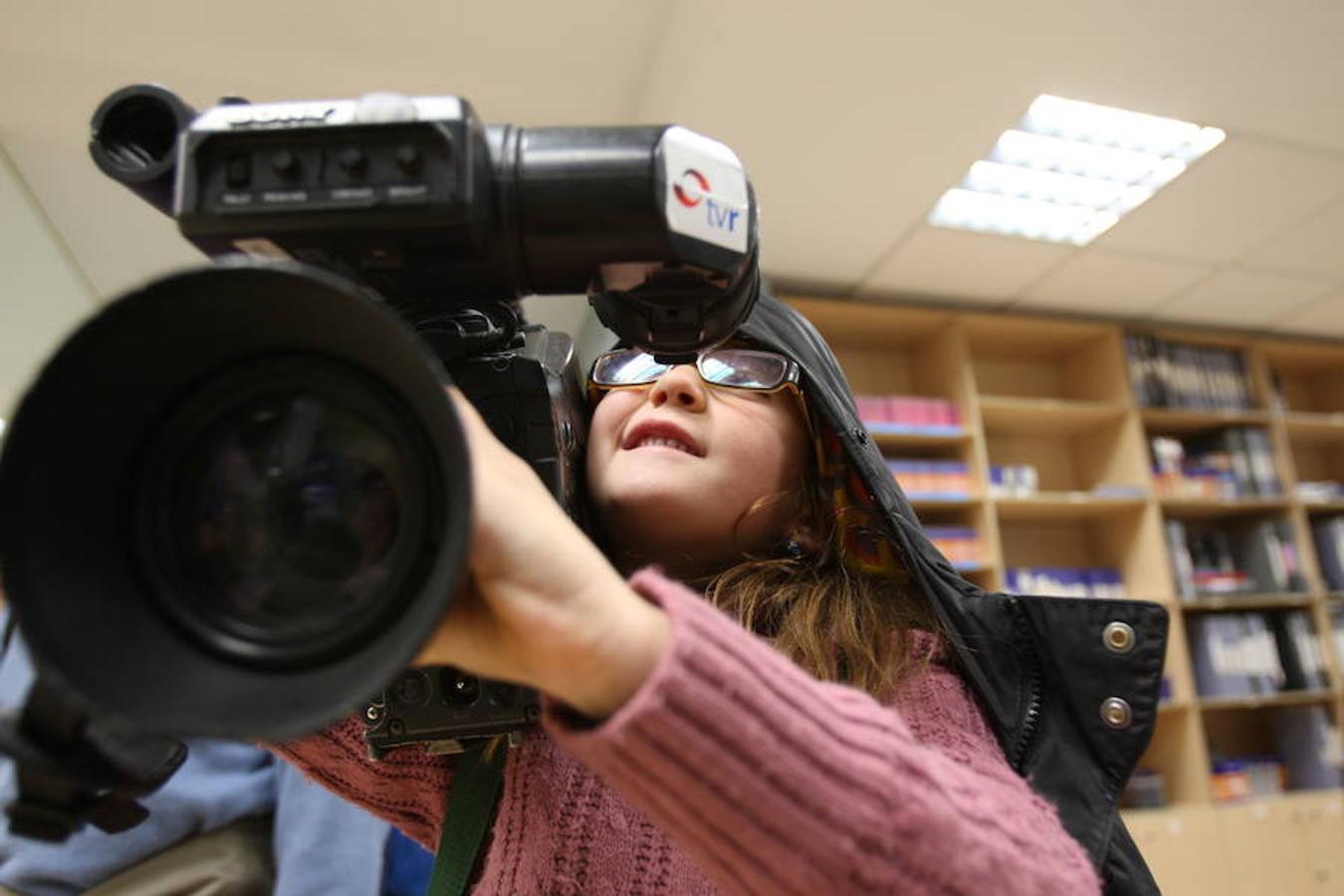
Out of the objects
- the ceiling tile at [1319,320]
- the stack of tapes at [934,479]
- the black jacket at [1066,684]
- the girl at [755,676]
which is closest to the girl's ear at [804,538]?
the girl at [755,676]

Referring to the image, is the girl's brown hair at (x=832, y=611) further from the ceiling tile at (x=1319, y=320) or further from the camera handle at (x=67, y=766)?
the ceiling tile at (x=1319, y=320)

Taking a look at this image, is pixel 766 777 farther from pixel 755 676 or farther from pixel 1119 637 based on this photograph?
pixel 1119 637

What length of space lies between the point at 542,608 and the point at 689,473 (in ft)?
1.20

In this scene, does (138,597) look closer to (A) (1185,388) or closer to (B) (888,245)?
(B) (888,245)

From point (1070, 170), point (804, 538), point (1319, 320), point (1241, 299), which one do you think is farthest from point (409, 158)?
point (1319, 320)

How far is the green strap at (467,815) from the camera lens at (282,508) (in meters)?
0.32

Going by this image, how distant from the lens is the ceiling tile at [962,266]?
2.81 metres

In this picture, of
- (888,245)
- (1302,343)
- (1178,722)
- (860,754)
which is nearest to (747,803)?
(860,754)

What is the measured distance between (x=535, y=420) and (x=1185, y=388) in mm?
3697

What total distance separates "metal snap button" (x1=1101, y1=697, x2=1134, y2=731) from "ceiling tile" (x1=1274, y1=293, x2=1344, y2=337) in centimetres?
364

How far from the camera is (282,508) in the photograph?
1.31 ft

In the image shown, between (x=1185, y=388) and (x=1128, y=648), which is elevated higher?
(x=1185, y=388)

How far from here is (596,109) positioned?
2094 mm

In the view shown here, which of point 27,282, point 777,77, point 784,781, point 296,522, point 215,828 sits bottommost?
point 215,828
